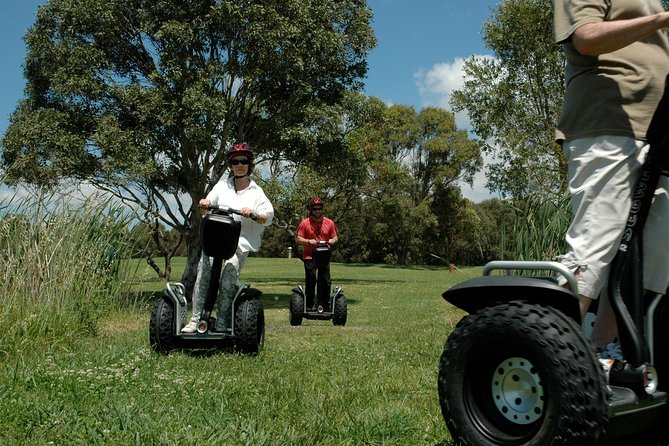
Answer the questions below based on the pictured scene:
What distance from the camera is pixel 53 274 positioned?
649cm

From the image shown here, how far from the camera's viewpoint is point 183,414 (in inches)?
121

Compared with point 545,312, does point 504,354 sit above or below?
below

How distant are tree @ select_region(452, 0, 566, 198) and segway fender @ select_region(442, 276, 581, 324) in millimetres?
16381

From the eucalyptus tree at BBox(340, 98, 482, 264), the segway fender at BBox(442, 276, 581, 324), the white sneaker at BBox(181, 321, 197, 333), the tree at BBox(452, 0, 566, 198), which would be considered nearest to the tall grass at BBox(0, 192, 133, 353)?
the white sneaker at BBox(181, 321, 197, 333)

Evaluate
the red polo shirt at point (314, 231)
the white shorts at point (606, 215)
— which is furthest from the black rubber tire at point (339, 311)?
the white shorts at point (606, 215)

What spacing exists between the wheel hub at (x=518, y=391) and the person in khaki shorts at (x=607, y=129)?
0.30 m

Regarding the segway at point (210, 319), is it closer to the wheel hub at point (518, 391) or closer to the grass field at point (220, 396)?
the grass field at point (220, 396)

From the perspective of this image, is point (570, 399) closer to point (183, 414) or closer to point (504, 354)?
point (504, 354)

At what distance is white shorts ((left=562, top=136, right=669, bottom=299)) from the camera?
2.29 metres

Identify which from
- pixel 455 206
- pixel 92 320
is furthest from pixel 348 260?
pixel 92 320

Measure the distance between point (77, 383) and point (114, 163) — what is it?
35.4ft

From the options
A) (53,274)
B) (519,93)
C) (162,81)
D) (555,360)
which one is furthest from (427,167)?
(555,360)

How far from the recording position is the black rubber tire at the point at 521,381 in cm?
201

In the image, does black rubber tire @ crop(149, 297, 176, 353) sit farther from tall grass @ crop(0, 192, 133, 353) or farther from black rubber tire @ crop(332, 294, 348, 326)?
black rubber tire @ crop(332, 294, 348, 326)
